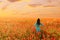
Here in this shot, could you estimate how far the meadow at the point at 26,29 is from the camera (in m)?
2.07

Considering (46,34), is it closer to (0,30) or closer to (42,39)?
(42,39)

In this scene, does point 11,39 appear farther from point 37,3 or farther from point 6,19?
point 37,3

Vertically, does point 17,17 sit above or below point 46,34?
above

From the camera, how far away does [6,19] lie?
2.17 meters

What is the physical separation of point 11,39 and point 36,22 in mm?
420

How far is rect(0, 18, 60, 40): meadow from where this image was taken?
2.07 m

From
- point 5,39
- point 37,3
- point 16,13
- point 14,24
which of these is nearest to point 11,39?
point 5,39

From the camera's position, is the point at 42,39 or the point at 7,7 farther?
the point at 7,7

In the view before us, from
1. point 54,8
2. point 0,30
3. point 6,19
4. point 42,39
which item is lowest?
point 42,39

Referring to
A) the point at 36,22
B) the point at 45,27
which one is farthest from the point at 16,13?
the point at 45,27

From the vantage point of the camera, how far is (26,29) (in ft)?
6.94

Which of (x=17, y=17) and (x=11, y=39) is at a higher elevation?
(x=17, y=17)

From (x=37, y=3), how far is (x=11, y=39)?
631 millimetres

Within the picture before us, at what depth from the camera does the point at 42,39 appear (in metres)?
2.06
